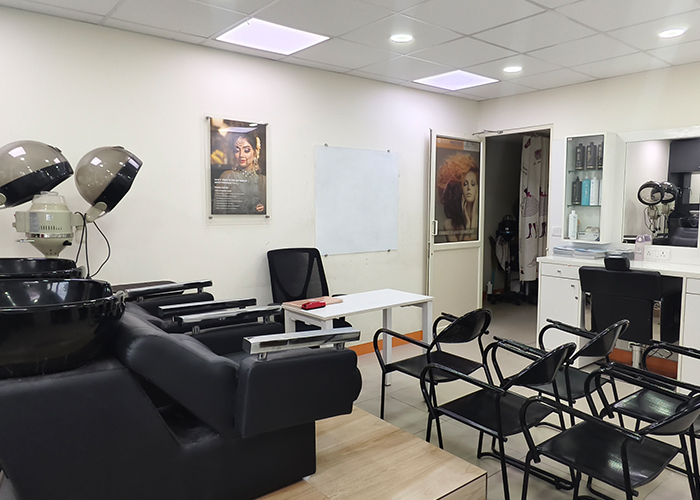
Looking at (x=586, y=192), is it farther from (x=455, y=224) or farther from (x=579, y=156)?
(x=455, y=224)

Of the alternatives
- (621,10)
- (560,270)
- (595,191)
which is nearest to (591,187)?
(595,191)

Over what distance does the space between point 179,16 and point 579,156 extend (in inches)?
142

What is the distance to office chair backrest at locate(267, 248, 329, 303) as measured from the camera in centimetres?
407

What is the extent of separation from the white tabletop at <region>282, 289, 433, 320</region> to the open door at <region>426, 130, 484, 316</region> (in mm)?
1508

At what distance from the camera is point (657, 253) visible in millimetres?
4348

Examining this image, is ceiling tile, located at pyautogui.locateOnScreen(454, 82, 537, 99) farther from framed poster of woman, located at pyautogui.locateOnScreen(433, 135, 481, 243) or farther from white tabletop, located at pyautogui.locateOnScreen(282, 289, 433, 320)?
white tabletop, located at pyautogui.locateOnScreen(282, 289, 433, 320)

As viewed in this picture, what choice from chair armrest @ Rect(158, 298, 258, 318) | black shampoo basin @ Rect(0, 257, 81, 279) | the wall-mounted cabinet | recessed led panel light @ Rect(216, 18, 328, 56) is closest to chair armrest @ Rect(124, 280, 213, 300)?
chair armrest @ Rect(158, 298, 258, 318)

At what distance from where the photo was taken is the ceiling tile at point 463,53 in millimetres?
3650

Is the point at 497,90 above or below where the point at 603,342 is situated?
above

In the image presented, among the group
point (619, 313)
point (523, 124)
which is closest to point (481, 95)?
point (523, 124)

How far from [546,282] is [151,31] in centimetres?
373

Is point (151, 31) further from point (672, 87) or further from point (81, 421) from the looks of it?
point (672, 87)

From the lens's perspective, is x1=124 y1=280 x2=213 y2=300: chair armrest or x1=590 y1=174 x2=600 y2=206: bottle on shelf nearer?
x1=124 y1=280 x2=213 y2=300: chair armrest

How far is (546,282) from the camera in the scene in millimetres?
4559
